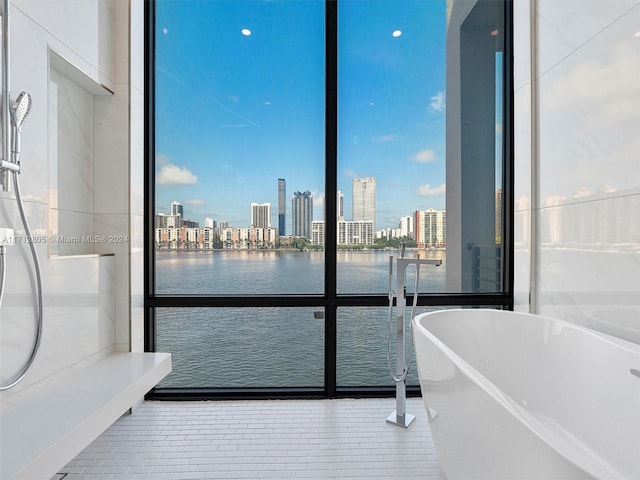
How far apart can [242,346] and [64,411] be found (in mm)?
1146

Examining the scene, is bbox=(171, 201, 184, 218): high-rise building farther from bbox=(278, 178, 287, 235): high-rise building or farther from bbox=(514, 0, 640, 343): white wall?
bbox=(514, 0, 640, 343): white wall

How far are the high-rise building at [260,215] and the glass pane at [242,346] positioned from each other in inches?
21.8

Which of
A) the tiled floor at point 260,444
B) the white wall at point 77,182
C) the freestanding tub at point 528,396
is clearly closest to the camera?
the freestanding tub at point 528,396

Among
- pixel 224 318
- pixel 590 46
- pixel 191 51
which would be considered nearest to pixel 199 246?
pixel 224 318

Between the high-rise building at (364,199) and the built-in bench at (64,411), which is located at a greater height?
the high-rise building at (364,199)

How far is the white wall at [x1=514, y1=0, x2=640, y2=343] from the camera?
1709 mm

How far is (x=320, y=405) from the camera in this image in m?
2.36

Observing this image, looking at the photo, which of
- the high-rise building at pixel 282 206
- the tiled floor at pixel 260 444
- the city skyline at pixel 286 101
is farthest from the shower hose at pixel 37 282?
Result: the high-rise building at pixel 282 206

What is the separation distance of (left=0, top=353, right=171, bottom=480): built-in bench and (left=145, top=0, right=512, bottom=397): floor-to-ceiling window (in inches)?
22.2

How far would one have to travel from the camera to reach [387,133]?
248cm

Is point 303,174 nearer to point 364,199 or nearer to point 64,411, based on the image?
point 364,199

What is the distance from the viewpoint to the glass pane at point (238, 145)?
245 cm

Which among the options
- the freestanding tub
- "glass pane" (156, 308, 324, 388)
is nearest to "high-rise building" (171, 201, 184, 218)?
"glass pane" (156, 308, 324, 388)

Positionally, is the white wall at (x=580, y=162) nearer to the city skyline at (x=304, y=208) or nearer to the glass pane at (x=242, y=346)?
the city skyline at (x=304, y=208)
